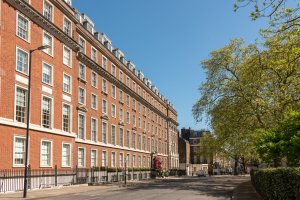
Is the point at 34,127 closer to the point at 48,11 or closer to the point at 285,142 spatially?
the point at 48,11

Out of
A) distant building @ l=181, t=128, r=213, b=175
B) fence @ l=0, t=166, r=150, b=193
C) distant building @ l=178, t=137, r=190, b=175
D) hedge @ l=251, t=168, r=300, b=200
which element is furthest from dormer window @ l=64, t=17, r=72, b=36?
distant building @ l=181, t=128, r=213, b=175

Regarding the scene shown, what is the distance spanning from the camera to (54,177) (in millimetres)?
32062

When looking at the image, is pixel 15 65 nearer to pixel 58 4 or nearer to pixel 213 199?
pixel 58 4

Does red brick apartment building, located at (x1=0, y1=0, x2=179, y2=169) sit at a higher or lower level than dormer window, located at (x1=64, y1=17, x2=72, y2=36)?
lower

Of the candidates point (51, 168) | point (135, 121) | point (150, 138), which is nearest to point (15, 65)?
point (51, 168)

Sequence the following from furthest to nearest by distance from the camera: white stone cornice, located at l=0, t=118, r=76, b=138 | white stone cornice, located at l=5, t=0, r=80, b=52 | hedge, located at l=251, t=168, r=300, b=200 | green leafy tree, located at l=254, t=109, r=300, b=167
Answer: white stone cornice, located at l=5, t=0, r=80, b=52, white stone cornice, located at l=0, t=118, r=76, b=138, green leafy tree, located at l=254, t=109, r=300, b=167, hedge, located at l=251, t=168, r=300, b=200

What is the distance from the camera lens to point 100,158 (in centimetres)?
4616

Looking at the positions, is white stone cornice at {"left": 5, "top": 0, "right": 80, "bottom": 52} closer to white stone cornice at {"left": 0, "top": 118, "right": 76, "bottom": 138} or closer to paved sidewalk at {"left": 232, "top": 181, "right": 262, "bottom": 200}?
white stone cornice at {"left": 0, "top": 118, "right": 76, "bottom": 138}

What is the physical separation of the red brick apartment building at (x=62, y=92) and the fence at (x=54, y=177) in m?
0.64

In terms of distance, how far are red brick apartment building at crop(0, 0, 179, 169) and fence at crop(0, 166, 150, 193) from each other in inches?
25.3

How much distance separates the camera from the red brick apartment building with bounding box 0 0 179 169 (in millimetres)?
27922

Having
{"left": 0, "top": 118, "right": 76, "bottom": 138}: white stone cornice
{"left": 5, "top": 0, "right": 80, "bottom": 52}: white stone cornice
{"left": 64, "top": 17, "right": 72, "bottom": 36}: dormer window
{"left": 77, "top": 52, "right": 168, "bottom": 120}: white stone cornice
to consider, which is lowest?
{"left": 0, "top": 118, "right": 76, "bottom": 138}: white stone cornice

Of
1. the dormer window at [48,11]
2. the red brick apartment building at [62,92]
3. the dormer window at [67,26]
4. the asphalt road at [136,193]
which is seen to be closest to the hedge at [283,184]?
the asphalt road at [136,193]

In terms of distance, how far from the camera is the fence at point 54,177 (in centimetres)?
2614
